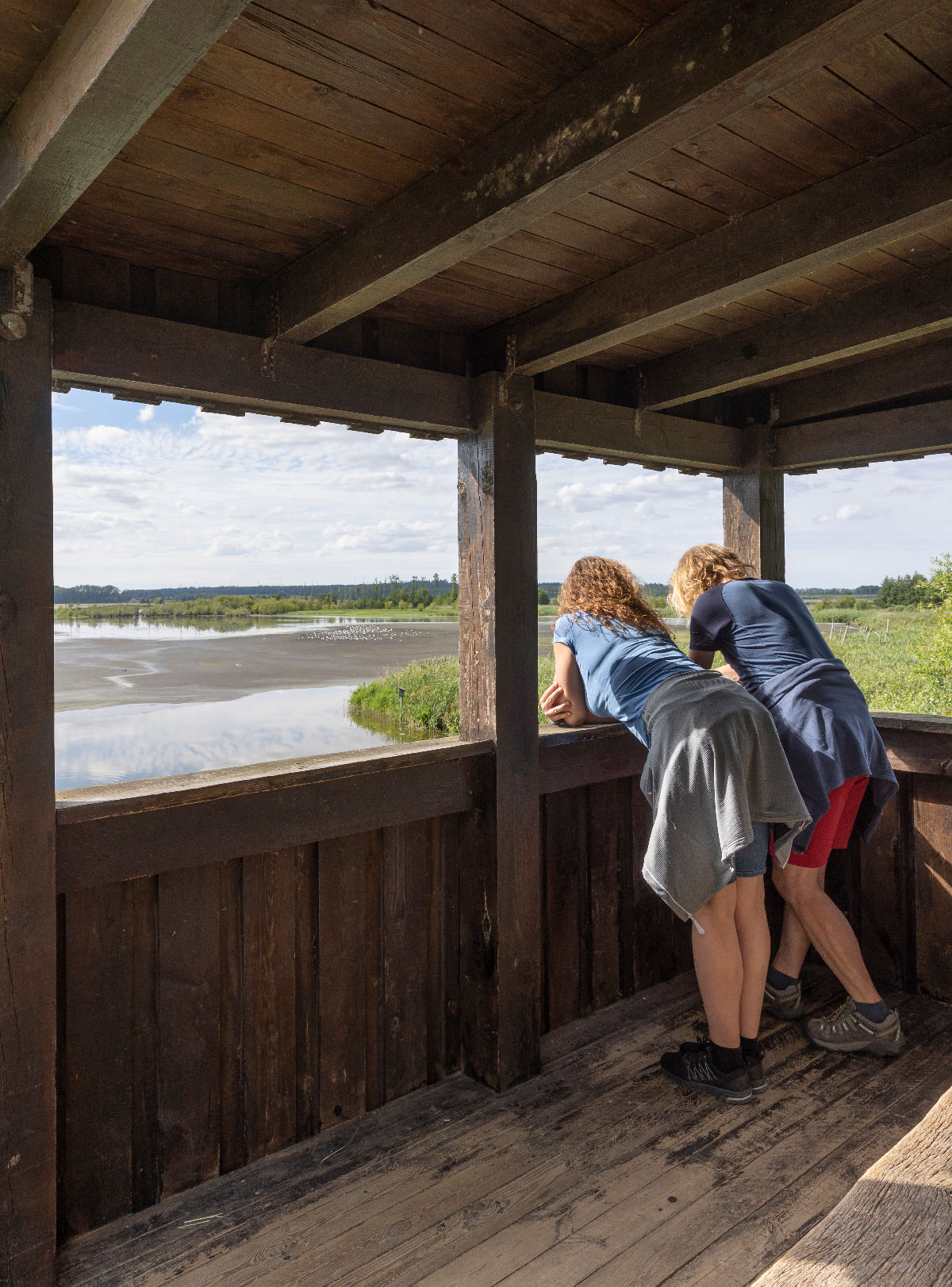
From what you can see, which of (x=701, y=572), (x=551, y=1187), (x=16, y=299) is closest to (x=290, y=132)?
(x=16, y=299)

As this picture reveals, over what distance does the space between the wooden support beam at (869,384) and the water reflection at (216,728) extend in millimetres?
6048

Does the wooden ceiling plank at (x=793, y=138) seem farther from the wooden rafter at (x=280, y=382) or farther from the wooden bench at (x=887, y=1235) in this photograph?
the wooden bench at (x=887, y=1235)

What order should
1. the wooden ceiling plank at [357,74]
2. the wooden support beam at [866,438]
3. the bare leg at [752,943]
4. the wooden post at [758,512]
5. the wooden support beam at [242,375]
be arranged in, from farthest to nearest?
the wooden post at [758,512]
the wooden support beam at [866,438]
the bare leg at [752,943]
the wooden support beam at [242,375]
the wooden ceiling plank at [357,74]

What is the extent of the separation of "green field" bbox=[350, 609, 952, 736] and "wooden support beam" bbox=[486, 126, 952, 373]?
49.7 inches

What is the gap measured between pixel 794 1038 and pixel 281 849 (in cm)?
174

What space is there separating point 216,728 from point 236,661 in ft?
22.2

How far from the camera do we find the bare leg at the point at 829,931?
244 centimetres

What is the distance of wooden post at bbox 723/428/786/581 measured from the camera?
3174 mm

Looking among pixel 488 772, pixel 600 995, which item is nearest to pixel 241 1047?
pixel 488 772

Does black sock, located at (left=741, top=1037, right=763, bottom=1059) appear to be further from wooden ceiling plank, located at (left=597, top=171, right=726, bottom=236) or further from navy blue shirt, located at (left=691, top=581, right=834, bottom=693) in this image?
wooden ceiling plank, located at (left=597, top=171, right=726, bottom=236)

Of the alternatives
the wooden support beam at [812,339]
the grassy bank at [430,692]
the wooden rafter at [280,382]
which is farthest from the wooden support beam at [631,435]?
the grassy bank at [430,692]

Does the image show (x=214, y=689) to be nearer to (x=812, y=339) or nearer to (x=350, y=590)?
(x=350, y=590)

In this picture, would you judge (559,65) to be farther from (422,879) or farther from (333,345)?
(422,879)

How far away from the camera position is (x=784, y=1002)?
2682 mm
